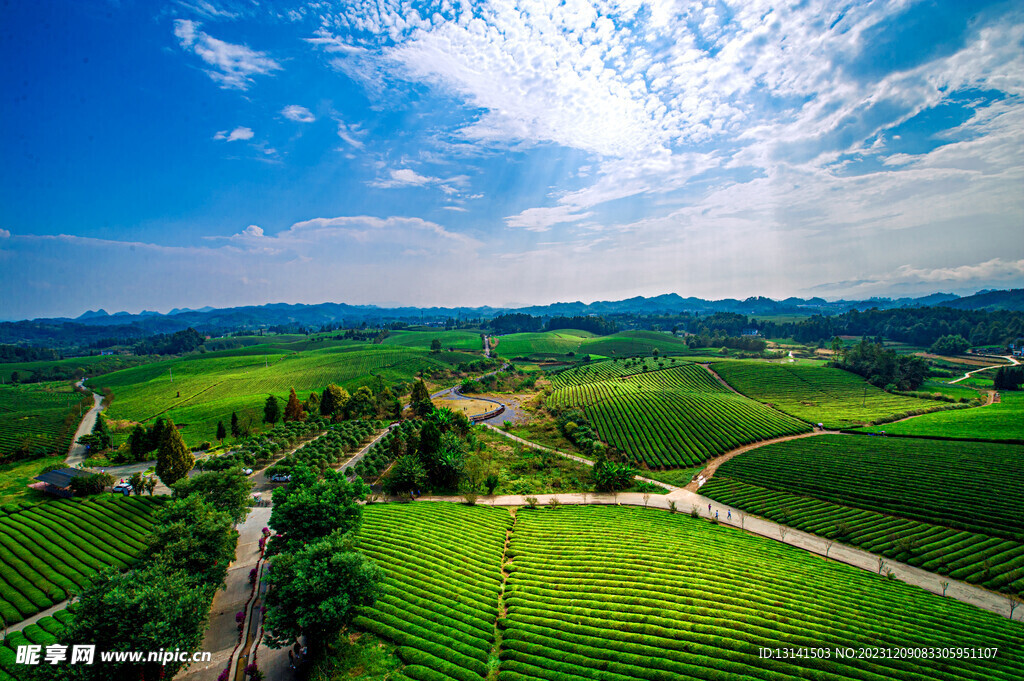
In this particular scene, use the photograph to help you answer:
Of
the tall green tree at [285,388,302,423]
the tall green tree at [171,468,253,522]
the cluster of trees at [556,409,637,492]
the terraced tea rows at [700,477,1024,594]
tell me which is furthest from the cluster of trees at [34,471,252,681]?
the tall green tree at [285,388,302,423]

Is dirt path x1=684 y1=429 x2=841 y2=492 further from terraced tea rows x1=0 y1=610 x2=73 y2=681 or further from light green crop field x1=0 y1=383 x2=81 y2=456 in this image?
light green crop field x1=0 y1=383 x2=81 y2=456

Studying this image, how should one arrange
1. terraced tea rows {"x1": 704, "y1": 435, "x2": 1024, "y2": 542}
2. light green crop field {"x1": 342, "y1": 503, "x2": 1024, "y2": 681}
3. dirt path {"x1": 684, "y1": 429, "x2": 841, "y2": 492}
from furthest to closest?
dirt path {"x1": 684, "y1": 429, "x2": 841, "y2": 492}, terraced tea rows {"x1": 704, "y1": 435, "x2": 1024, "y2": 542}, light green crop field {"x1": 342, "y1": 503, "x2": 1024, "y2": 681}

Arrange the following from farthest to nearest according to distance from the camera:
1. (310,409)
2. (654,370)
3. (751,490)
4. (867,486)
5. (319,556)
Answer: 1. (654,370)
2. (310,409)
3. (751,490)
4. (867,486)
5. (319,556)

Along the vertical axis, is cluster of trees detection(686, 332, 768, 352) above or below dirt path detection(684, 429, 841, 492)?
above

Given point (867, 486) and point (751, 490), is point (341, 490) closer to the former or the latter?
point (751, 490)

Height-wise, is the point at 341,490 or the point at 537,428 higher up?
the point at 341,490

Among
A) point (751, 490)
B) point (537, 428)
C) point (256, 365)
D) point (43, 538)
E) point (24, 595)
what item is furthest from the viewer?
point (256, 365)

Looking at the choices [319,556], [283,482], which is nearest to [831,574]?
[319,556]
